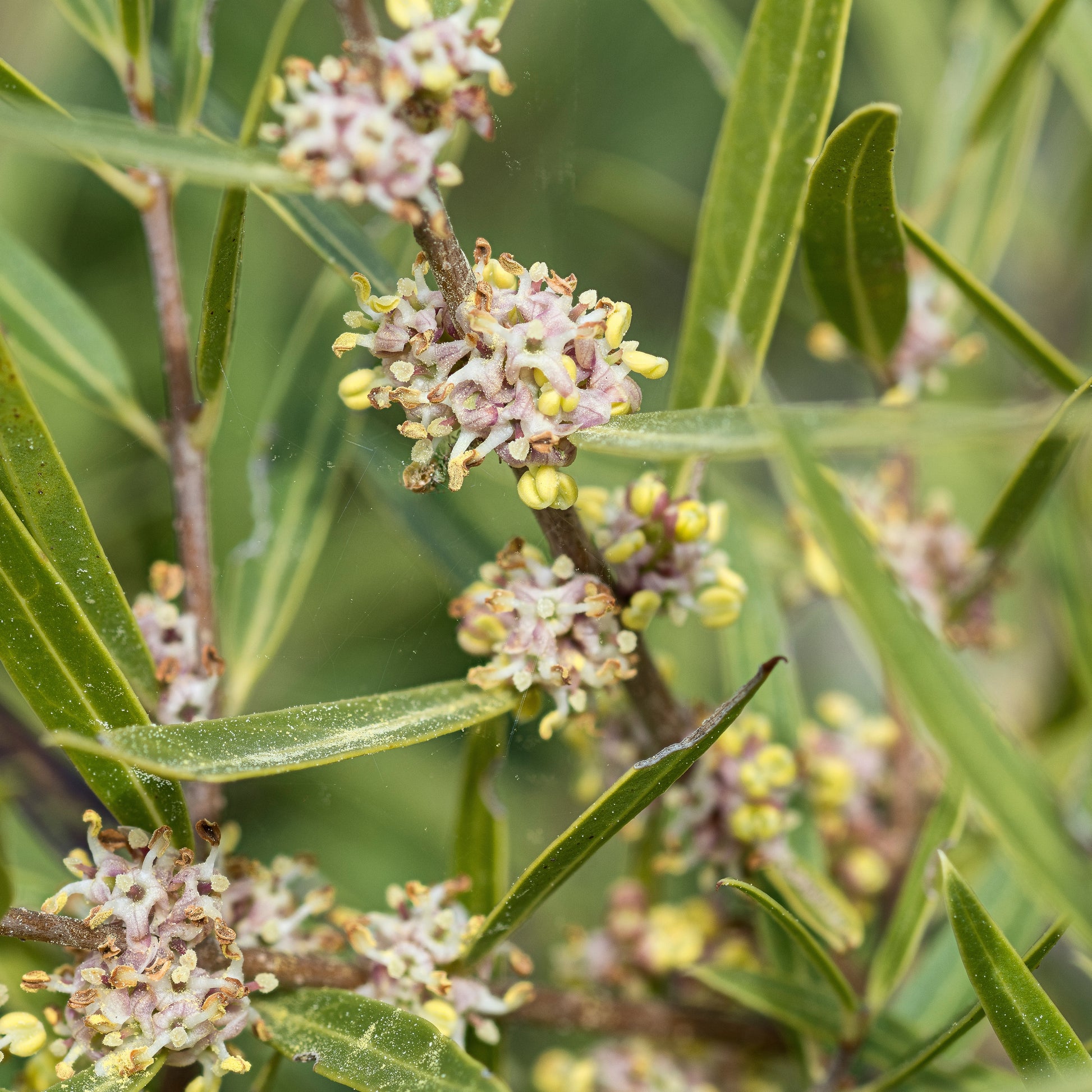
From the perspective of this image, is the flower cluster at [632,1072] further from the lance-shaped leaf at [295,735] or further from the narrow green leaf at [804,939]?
the lance-shaped leaf at [295,735]

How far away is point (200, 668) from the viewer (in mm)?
1099

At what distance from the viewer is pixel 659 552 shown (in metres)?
1.02

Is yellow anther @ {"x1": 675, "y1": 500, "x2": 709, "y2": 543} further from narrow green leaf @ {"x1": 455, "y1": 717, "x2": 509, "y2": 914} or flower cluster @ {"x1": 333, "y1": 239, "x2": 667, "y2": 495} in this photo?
narrow green leaf @ {"x1": 455, "y1": 717, "x2": 509, "y2": 914}

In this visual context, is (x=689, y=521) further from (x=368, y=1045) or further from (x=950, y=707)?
(x=368, y=1045)

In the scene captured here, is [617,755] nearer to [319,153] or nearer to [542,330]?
[542,330]

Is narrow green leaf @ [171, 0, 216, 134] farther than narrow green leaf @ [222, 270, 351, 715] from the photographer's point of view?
No

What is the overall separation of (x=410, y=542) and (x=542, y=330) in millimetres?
602

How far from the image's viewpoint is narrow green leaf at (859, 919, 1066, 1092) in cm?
84

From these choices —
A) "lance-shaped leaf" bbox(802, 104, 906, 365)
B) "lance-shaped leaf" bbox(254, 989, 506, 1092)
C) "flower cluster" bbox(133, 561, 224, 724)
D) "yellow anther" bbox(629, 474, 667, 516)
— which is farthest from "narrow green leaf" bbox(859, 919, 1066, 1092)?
"flower cluster" bbox(133, 561, 224, 724)

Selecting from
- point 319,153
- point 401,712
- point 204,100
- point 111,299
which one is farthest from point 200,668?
point 111,299

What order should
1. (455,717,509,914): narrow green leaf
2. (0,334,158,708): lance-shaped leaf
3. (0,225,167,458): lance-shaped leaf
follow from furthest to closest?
1. (0,225,167,458): lance-shaped leaf
2. (455,717,509,914): narrow green leaf
3. (0,334,158,708): lance-shaped leaf

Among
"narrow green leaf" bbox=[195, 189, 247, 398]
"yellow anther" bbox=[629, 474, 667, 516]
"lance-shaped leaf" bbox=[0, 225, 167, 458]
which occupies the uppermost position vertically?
"lance-shaped leaf" bbox=[0, 225, 167, 458]

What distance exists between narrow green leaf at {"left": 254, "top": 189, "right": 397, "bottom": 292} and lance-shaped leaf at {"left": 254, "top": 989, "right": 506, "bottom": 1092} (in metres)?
0.63

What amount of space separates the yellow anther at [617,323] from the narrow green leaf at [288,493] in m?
0.55
